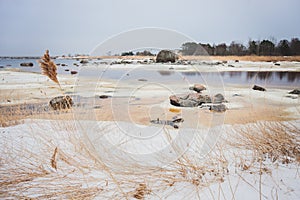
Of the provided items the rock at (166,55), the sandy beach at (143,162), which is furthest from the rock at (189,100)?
the sandy beach at (143,162)

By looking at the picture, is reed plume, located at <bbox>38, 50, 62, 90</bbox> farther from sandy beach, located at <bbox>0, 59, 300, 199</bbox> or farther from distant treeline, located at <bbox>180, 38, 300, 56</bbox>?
distant treeline, located at <bbox>180, 38, 300, 56</bbox>

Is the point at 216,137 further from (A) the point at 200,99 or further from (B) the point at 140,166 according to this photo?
(A) the point at 200,99

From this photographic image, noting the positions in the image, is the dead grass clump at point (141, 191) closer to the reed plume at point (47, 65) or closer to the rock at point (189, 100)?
the reed plume at point (47, 65)

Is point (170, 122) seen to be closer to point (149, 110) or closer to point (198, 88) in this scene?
point (149, 110)

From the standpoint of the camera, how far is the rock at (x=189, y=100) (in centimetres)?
630

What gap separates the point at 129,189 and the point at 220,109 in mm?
4359

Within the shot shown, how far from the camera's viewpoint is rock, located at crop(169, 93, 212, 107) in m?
6.30

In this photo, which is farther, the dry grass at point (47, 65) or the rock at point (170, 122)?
the rock at point (170, 122)

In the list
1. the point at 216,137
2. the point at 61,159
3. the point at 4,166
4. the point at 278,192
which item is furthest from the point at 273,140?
the point at 4,166

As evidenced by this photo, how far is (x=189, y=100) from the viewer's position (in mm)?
6418

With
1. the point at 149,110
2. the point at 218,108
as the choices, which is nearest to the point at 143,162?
the point at 149,110

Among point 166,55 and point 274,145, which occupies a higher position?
point 166,55

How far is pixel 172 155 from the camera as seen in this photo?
2.65 meters

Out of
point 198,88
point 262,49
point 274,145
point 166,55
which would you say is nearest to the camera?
point 274,145
